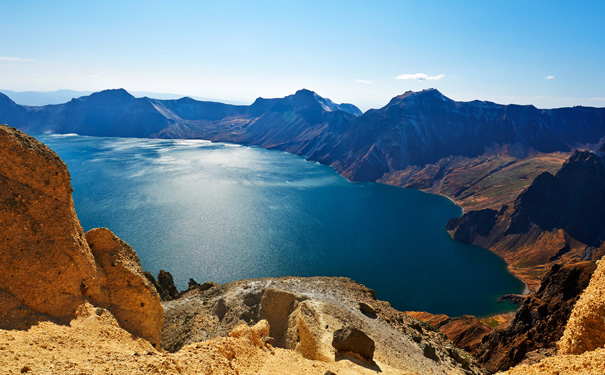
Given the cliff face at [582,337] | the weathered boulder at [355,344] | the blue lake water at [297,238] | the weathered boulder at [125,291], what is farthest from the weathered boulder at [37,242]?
the blue lake water at [297,238]

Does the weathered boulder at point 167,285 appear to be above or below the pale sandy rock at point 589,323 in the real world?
below

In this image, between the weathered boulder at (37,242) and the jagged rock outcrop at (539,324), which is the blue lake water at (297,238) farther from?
the weathered boulder at (37,242)

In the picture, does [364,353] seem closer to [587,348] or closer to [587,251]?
[587,348]

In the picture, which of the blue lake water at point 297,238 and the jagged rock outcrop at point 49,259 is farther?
the blue lake water at point 297,238

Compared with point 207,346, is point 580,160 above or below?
above

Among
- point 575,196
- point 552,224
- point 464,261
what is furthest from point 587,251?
point 464,261

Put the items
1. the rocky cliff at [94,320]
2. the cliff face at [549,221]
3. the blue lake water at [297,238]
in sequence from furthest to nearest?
the cliff face at [549,221], the blue lake water at [297,238], the rocky cliff at [94,320]

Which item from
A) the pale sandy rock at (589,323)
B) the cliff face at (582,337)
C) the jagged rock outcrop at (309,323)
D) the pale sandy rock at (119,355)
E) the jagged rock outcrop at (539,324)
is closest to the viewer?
the pale sandy rock at (119,355)
